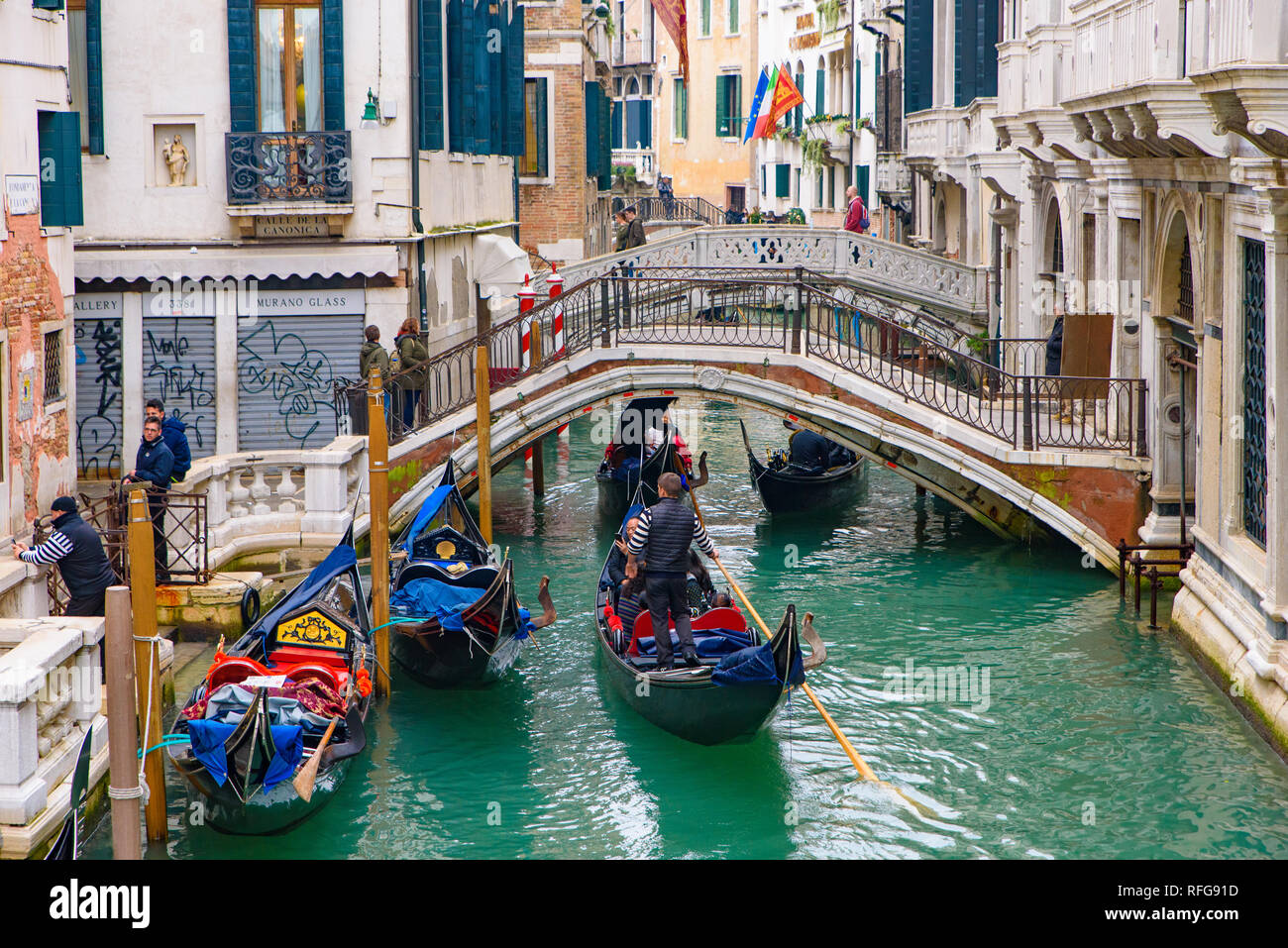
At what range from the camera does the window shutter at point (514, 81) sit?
56.9ft

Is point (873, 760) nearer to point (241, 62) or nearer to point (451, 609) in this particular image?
point (451, 609)

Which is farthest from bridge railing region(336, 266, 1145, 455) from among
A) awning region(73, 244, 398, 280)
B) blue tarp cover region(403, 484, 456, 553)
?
blue tarp cover region(403, 484, 456, 553)

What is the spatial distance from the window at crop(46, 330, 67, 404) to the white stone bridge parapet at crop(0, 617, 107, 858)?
4592 millimetres

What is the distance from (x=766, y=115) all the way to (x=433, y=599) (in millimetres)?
20859

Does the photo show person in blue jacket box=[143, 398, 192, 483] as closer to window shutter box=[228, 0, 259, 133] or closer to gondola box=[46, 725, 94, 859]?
window shutter box=[228, 0, 259, 133]

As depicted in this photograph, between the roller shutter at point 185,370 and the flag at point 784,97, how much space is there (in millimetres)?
15342

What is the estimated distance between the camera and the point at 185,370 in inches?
557

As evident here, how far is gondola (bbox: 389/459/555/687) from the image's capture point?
32.2 feet

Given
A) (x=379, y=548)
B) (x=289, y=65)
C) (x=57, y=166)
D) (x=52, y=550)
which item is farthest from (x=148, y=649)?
(x=289, y=65)

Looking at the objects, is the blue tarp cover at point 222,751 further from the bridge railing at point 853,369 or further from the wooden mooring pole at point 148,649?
the bridge railing at point 853,369

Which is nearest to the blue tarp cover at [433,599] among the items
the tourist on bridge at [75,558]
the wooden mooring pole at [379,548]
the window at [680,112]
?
the wooden mooring pole at [379,548]

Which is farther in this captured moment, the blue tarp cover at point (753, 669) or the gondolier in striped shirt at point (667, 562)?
the gondolier in striped shirt at point (667, 562)

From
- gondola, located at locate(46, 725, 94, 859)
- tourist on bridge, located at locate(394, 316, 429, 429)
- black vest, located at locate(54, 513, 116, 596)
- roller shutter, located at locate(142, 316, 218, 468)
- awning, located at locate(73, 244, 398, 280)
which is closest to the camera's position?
gondola, located at locate(46, 725, 94, 859)
